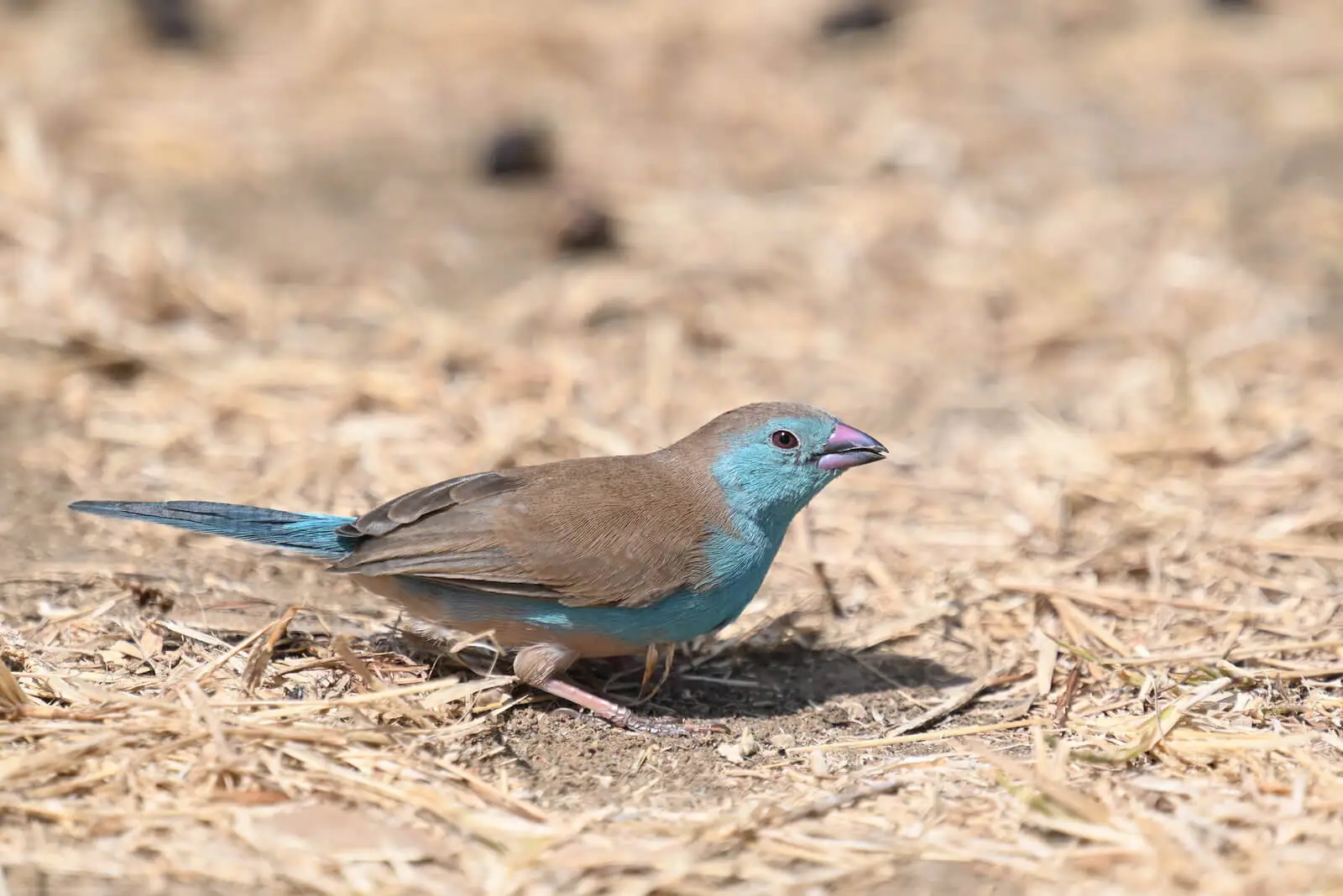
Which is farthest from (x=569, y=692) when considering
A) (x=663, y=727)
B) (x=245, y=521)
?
(x=245, y=521)

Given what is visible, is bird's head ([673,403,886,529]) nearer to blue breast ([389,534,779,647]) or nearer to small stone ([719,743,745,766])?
blue breast ([389,534,779,647])

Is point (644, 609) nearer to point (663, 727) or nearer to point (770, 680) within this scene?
point (663, 727)

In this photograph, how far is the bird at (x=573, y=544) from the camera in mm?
4543

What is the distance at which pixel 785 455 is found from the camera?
491 centimetres

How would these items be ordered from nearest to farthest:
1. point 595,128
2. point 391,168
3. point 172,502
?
1. point 172,502
2. point 391,168
3. point 595,128

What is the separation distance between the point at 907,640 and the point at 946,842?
5.53ft

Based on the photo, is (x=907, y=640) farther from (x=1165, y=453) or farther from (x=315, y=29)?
(x=315, y=29)

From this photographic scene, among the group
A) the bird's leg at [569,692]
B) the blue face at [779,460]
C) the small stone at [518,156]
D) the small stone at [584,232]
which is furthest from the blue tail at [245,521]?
the small stone at [518,156]

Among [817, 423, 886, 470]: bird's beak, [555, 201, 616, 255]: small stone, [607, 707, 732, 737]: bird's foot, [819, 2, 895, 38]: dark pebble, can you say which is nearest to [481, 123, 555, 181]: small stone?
[555, 201, 616, 255]: small stone

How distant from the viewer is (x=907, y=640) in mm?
5387

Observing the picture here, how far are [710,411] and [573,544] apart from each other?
274 cm

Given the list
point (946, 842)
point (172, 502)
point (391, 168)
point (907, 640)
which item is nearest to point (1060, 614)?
point (907, 640)

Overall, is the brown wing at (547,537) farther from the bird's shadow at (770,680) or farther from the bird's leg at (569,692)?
the bird's shadow at (770,680)

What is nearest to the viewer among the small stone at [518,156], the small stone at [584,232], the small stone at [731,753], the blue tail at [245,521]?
the small stone at [731,753]
